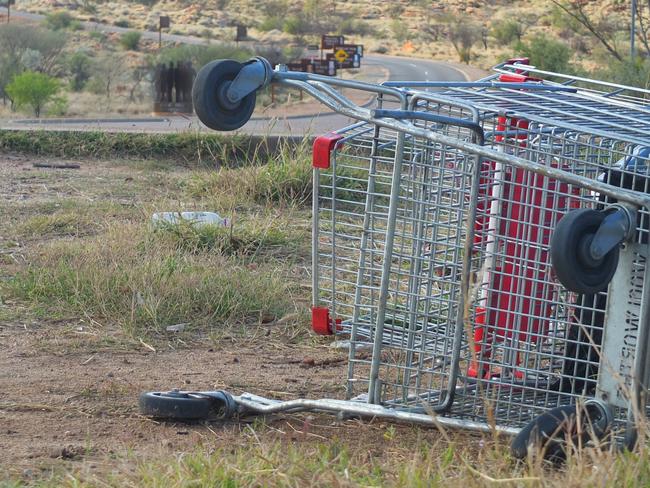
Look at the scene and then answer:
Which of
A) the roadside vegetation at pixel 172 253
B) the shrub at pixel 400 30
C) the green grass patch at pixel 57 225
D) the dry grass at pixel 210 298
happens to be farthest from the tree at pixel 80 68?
the green grass patch at pixel 57 225

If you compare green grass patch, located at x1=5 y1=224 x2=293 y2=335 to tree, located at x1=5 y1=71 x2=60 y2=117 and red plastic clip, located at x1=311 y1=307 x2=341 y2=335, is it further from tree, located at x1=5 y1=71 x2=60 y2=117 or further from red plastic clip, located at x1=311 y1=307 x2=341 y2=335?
tree, located at x1=5 y1=71 x2=60 y2=117

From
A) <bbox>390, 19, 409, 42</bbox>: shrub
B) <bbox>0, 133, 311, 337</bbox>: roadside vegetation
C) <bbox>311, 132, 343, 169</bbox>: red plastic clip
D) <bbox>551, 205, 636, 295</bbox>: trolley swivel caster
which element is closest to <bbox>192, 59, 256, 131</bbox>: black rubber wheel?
<bbox>311, 132, 343, 169</bbox>: red plastic clip

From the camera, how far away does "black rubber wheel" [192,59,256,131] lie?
131 inches

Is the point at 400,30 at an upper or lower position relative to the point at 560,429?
A: upper

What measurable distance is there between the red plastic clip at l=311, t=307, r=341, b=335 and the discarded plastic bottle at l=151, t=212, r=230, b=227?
2.24 metres

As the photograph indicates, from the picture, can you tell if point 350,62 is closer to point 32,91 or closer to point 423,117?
point 32,91

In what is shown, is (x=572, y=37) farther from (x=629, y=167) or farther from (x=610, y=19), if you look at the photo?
(x=629, y=167)

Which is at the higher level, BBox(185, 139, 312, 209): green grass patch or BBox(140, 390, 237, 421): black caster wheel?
BBox(185, 139, 312, 209): green grass patch

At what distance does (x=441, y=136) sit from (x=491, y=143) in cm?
36

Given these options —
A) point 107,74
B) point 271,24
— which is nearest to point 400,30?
→ point 271,24

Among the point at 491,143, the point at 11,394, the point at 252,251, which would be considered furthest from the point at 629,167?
the point at 252,251

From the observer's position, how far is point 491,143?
3.42m

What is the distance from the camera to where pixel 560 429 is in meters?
2.87

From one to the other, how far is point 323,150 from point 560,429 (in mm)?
1307
